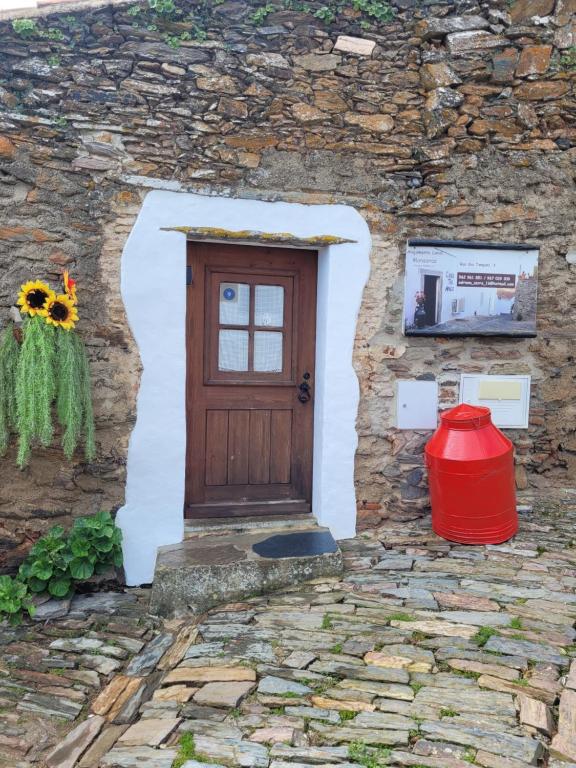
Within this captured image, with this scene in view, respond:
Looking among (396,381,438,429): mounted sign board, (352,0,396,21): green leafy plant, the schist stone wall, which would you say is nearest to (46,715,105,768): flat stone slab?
the schist stone wall

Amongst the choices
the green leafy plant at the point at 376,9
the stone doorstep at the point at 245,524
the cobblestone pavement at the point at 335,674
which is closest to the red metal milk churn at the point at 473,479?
the cobblestone pavement at the point at 335,674

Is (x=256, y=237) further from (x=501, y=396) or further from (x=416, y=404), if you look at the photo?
(x=501, y=396)

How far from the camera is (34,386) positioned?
3.66m

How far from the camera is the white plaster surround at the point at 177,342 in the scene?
4.16 m

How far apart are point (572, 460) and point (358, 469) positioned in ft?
5.39

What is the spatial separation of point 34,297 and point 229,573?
1965 mm

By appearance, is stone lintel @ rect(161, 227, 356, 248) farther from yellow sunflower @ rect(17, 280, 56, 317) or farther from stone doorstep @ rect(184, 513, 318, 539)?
stone doorstep @ rect(184, 513, 318, 539)

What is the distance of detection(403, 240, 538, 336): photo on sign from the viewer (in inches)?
178

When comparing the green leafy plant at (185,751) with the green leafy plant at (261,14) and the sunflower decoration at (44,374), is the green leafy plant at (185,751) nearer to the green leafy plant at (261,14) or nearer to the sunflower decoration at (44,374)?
the sunflower decoration at (44,374)

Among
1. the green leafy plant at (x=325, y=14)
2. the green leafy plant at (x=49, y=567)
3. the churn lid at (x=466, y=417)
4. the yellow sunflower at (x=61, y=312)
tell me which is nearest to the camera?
the yellow sunflower at (x=61, y=312)

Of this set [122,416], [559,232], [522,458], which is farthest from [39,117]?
[522,458]

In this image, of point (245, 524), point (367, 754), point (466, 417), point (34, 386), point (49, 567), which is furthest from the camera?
point (245, 524)

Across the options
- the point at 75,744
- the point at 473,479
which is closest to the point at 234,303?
the point at 473,479

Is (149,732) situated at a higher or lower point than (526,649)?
lower
